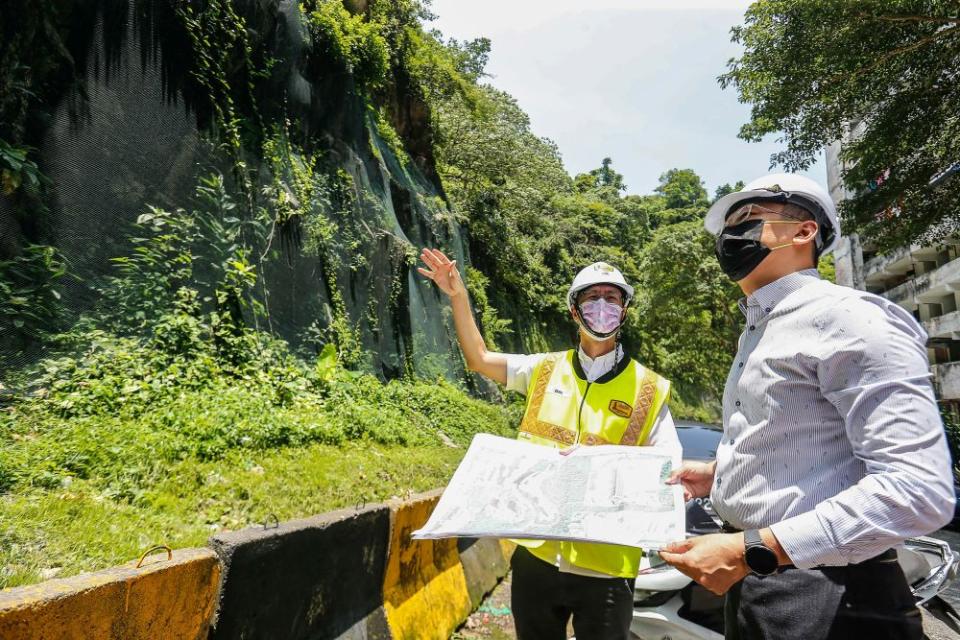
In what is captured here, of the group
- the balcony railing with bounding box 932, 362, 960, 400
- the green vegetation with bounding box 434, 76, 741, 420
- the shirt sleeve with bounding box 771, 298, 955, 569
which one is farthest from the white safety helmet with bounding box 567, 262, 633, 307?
the balcony railing with bounding box 932, 362, 960, 400

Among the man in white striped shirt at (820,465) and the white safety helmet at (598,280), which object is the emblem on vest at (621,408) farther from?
the man in white striped shirt at (820,465)

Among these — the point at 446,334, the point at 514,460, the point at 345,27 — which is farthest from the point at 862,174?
the point at 514,460

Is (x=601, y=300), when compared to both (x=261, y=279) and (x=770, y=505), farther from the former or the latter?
(x=261, y=279)

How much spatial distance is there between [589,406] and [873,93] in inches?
364

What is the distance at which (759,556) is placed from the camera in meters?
1.40

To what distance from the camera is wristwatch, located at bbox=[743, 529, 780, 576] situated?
1390 mm

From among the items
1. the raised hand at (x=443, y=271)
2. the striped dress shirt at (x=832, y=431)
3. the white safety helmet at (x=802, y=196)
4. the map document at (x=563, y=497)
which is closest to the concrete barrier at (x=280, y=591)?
the map document at (x=563, y=497)

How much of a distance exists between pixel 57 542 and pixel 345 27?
8719mm

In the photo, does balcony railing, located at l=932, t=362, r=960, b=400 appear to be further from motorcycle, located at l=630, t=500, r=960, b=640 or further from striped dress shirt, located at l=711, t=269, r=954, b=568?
striped dress shirt, located at l=711, t=269, r=954, b=568

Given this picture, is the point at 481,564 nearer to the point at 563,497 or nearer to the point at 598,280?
the point at 598,280

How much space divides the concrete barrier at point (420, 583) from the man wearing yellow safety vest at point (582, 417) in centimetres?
124

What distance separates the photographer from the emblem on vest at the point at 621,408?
2670 millimetres

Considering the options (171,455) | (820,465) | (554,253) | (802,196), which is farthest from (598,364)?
(554,253)

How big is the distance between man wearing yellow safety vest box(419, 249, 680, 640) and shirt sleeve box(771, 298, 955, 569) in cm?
106
